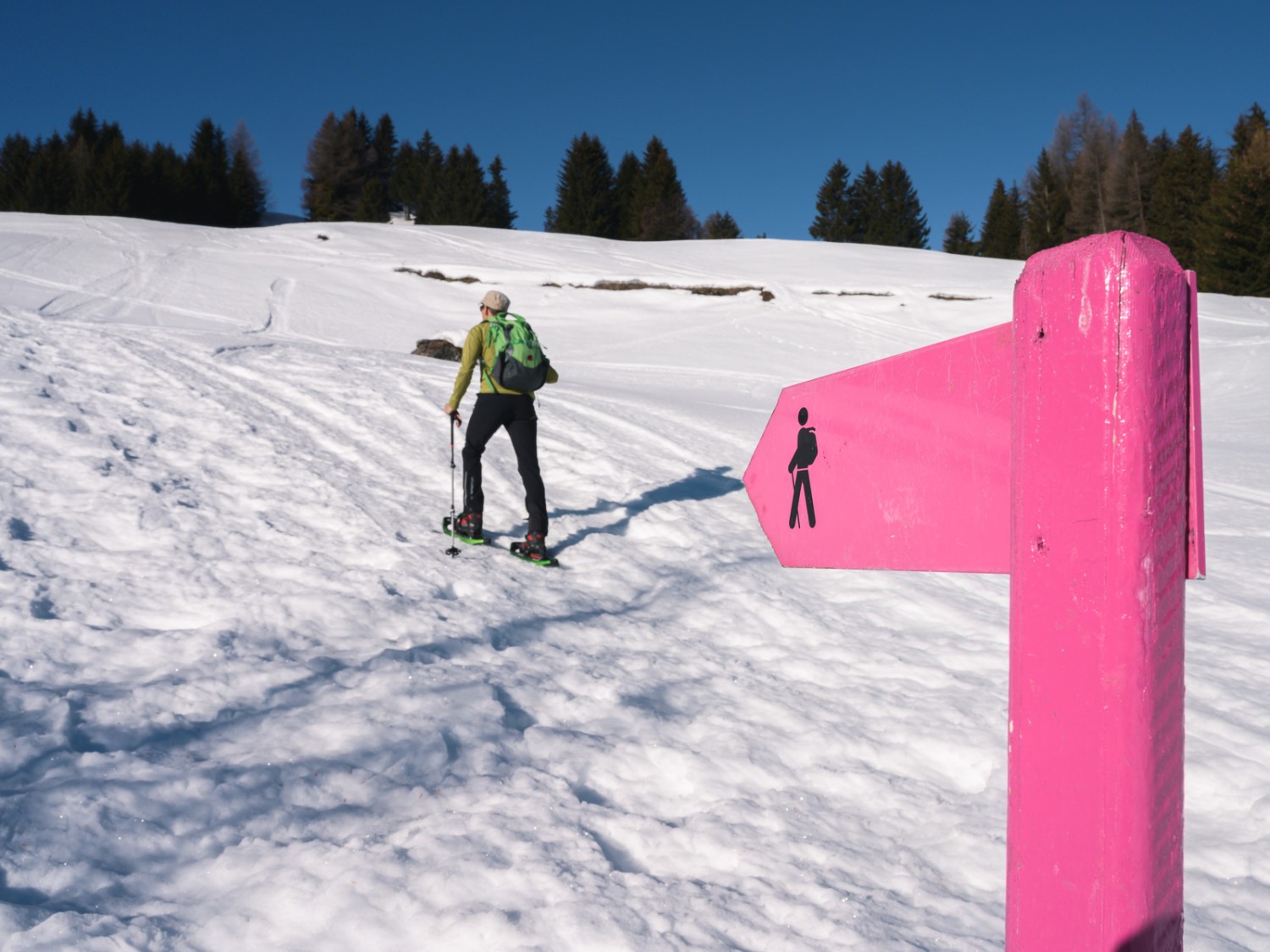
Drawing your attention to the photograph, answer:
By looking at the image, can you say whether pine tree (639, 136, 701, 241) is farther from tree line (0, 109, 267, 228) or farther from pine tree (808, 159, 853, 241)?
tree line (0, 109, 267, 228)

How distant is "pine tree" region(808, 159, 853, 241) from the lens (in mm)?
61031

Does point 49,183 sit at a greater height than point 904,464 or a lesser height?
greater

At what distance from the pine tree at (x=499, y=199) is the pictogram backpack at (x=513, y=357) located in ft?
181

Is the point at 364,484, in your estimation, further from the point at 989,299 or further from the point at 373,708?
the point at 989,299

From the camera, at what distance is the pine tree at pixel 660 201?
5728 centimetres

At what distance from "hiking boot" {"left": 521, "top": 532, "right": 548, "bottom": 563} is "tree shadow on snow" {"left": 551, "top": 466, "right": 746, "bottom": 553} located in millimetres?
325

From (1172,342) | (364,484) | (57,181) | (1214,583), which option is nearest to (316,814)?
(1172,342)

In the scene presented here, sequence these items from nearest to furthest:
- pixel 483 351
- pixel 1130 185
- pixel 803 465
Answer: pixel 803 465, pixel 483 351, pixel 1130 185

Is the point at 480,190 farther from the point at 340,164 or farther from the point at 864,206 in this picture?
the point at 864,206

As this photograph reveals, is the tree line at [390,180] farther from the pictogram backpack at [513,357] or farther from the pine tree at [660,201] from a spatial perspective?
the pictogram backpack at [513,357]

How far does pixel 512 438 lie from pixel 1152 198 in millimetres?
55653

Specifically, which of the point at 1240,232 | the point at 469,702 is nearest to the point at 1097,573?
the point at 469,702

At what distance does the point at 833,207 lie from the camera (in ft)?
206

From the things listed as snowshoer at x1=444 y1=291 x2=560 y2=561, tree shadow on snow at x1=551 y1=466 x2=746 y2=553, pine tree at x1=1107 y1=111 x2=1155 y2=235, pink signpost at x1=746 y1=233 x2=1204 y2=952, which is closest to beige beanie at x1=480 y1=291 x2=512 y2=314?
snowshoer at x1=444 y1=291 x2=560 y2=561
